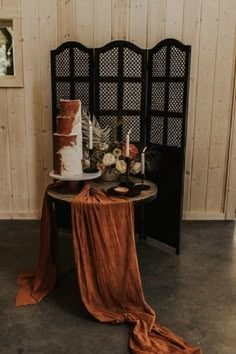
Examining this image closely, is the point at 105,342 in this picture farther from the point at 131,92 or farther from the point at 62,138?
the point at 131,92

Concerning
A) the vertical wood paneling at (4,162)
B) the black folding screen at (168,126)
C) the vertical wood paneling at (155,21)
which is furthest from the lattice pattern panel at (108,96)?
the vertical wood paneling at (4,162)

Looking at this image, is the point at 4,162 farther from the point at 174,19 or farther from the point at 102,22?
the point at 174,19

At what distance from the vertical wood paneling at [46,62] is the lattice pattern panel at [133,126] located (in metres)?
0.78

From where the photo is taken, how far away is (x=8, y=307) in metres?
2.35

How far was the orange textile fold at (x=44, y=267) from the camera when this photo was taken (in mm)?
2438

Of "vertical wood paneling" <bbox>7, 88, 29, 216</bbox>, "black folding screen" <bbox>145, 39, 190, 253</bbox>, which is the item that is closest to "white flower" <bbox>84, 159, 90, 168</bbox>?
"black folding screen" <bbox>145, 39, 190, 253</bbox>

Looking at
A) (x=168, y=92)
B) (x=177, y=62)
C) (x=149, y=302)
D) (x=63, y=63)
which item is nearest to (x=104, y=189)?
(x=149, y=302)

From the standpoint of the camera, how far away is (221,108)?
140 inches

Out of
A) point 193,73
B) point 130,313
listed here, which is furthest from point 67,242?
point 193,73

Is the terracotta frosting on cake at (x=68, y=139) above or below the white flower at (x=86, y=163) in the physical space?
above

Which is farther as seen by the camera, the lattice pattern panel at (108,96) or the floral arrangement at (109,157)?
the lattice pattern panel at (108,96)

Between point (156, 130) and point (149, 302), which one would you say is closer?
point (149, 302)

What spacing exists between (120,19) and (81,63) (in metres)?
0.58

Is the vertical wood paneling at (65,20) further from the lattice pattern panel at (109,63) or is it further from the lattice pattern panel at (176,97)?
the lattice pattern panel at (176,97)
